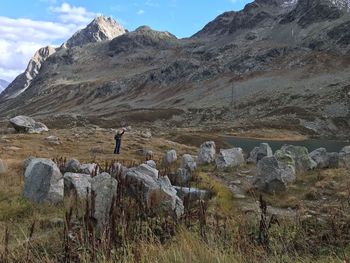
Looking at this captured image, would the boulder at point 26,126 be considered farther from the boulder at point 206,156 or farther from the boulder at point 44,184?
the boulder at point 44,184

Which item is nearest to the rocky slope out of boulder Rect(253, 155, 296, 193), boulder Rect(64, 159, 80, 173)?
boulder Rect(253, 155, 296, 193)

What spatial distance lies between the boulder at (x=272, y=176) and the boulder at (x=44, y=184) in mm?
7728

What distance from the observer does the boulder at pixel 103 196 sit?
29.0ft

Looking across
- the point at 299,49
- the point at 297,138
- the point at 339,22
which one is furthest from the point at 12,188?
the point at 339,22

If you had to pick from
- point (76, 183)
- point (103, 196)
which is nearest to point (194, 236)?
point (103, 196)

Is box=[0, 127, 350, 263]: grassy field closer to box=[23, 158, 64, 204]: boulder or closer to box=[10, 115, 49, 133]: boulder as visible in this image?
box=[23, 158, 64, 204]: boulder

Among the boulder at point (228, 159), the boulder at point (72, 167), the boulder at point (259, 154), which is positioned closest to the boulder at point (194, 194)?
the boulder at point (72, 167)

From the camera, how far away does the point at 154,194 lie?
11.6 m

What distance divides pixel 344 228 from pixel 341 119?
106 metres

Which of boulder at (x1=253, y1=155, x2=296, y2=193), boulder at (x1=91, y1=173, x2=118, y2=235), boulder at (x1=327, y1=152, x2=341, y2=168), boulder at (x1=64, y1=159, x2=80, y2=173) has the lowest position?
boulder at (x1=327, y1=152, x2=341, y2=168)

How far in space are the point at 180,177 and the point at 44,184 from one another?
21.2ft

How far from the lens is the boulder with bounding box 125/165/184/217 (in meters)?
10.5

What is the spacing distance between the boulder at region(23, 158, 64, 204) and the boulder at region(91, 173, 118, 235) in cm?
360

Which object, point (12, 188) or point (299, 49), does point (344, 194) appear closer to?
point (12, 188)
